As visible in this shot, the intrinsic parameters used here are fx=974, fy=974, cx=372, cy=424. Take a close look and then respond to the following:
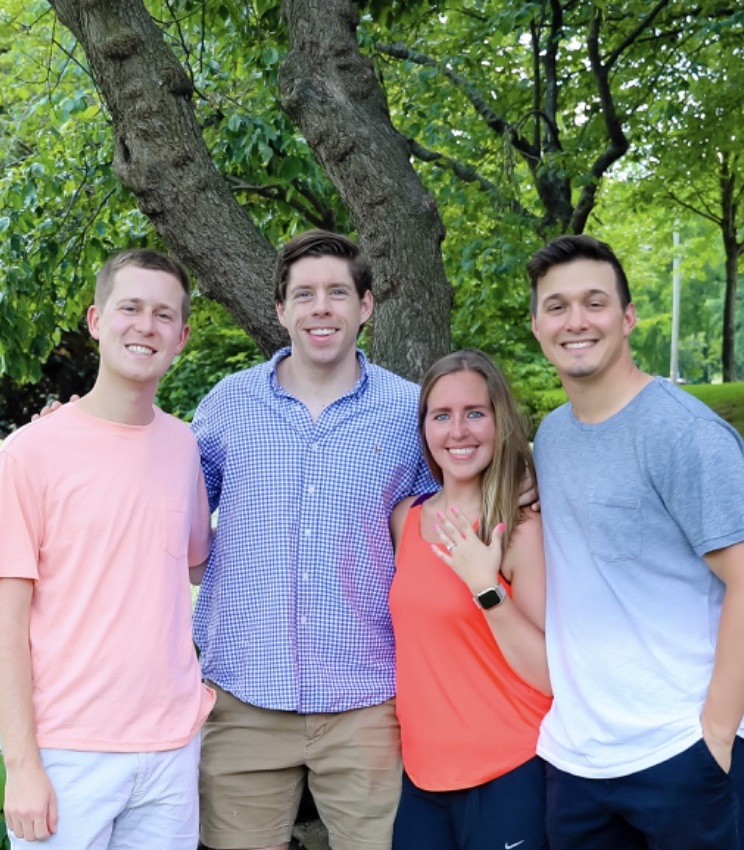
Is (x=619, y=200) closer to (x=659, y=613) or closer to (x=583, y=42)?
(x=583, y=42)

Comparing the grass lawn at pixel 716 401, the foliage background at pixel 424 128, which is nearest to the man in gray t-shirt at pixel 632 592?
the foliage background at pixel 424 128

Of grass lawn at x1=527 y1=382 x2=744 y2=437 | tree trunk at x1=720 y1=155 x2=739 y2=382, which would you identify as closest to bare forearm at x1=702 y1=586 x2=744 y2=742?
grass lawn at x1=527 y1=382 x2=744 y2=437

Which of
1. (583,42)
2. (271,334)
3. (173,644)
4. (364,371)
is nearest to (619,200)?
(583,42)

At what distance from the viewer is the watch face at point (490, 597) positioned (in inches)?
107

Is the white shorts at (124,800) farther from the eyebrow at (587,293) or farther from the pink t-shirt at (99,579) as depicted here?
the eyebrow at (587,293)

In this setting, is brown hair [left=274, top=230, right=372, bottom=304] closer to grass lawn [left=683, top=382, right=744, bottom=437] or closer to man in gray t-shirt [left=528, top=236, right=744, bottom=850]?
man in gray t-shirt [left=528, top=236, right=744, bottom=850]

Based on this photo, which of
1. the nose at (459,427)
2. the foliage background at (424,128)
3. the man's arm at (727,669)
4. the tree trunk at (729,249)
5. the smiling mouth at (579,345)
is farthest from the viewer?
the tree trunk at (729,249)

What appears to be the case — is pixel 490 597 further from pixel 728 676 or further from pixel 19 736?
pixel 19 736

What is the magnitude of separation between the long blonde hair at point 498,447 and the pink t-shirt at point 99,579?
0.89 meters

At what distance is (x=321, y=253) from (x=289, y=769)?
1.69 meters

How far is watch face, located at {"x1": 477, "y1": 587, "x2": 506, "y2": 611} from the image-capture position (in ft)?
8.89

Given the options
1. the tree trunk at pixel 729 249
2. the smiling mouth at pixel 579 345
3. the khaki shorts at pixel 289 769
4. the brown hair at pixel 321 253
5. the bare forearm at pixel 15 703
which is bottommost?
the khaki shorts at pixel 289 769

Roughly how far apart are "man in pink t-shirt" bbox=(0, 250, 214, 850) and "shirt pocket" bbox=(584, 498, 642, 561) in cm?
116

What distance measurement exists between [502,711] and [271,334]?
2237 millimetres
